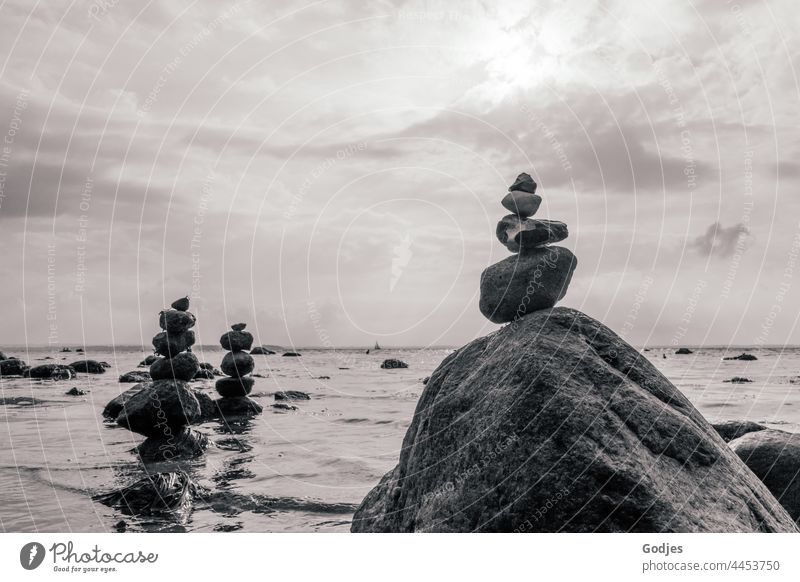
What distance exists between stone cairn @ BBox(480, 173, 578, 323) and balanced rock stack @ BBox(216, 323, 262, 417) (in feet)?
86.3

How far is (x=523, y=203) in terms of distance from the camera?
967 cm

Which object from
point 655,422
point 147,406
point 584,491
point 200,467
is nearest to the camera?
point 584,491

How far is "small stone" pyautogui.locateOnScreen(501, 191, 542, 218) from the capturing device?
9.66 metres

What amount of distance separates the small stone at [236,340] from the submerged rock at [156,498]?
19.9 m

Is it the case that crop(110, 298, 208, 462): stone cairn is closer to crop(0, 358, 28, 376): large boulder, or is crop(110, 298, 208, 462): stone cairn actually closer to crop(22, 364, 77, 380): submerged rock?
crop(22, 364, 77, 380): submerged rock

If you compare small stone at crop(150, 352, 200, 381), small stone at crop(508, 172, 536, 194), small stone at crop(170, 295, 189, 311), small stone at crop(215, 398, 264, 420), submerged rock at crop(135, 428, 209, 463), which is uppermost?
small stone at crop(508, 172, 536, 194)

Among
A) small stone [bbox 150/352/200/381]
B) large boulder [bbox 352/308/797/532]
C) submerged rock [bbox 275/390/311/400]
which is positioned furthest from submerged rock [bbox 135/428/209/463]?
submerged rock [bbox 275/390/311/400]

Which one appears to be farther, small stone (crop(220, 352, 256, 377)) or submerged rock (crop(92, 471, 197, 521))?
small stone (crop(220, 352, 256, 377))

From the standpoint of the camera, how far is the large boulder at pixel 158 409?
22.0 meters

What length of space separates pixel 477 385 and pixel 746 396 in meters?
34.1
